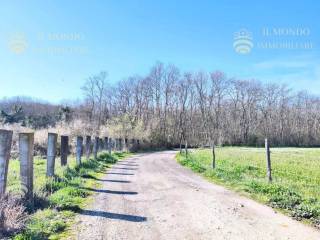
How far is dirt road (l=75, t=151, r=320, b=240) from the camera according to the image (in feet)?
22.9

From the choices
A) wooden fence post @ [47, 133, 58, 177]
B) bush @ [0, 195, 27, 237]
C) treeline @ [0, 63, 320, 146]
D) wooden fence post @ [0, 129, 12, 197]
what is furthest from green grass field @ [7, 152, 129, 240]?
treeline @ [0, 63, 320, 146]

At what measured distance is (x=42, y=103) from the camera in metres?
106

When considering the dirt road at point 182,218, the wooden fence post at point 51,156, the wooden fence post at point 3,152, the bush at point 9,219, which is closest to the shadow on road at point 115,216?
the dirt road at point 182,218

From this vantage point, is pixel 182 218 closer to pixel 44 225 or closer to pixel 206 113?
pixel 44 225

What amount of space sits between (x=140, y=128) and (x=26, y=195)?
181 feet

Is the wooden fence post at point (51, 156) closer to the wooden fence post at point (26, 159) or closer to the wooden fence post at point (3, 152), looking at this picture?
the wooden fence post at point (26, 159)

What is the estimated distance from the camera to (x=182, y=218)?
8.20 m

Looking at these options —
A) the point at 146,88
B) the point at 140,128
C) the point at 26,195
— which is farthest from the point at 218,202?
the point at 146,88

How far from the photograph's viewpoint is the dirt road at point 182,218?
6980 mm

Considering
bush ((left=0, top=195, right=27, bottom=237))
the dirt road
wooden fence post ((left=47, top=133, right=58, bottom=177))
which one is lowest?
the dirt road

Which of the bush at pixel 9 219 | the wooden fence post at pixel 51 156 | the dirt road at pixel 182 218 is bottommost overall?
the dirt road at pixel 182 218

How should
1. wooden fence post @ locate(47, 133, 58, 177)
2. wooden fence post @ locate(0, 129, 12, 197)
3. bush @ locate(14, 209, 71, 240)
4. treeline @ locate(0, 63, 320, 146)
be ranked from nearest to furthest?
bush @ locate(14, 209, 71, 240) → wooden fence post @ locate(0, 129, 12, 197) → wooden fence post @ locate(47, 133, 58, 177) → treeline @ locate(0, 63, 320, 146)

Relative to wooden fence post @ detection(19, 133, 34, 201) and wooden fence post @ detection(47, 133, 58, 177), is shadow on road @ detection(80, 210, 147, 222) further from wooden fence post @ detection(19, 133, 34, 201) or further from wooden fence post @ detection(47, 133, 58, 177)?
wooden fence post @ detection(47, 133, 58, 177)

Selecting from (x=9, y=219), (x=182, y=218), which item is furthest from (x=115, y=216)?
(x=9, y=219)
